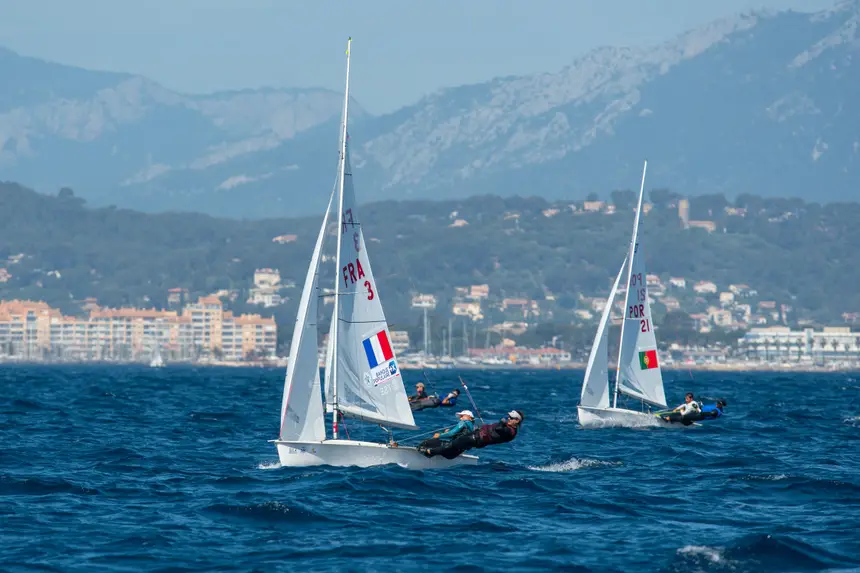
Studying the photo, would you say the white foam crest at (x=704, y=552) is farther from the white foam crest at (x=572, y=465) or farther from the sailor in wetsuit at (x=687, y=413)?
the sailor in wetsuit at (x=687, y=413)

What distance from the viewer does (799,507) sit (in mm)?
34125

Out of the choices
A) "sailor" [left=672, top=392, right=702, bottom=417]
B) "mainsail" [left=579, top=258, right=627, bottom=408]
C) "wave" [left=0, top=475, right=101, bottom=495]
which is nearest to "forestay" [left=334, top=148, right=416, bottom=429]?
"wave" [left=0, top=475, right=101, bottom=495]

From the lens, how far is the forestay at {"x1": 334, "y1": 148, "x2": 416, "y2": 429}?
37625 millimetres

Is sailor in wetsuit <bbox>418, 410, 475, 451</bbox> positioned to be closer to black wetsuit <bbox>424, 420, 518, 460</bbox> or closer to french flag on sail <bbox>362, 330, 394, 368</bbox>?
black wetsuit <bbox>424, 420, 518, 460</bbox>

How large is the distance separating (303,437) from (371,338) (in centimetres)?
293

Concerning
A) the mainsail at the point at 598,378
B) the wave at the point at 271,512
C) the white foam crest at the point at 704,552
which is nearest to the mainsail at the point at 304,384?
the wave at the point at 271,512

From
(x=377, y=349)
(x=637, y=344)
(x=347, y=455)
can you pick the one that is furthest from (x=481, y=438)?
(x=637, y=344)

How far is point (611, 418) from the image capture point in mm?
57594

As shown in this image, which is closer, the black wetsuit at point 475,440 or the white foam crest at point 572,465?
the black wetsuit at point 475,440

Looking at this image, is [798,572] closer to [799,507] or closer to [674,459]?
[799,507]

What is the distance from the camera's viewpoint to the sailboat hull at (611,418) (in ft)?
188

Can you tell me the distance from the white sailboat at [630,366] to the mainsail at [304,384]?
20.9 meters

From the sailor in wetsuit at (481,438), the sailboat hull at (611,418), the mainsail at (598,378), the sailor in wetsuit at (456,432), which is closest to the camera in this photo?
the sailor in wetsuit at (481,438)

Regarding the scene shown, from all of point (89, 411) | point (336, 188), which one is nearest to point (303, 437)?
point (336, 188)
